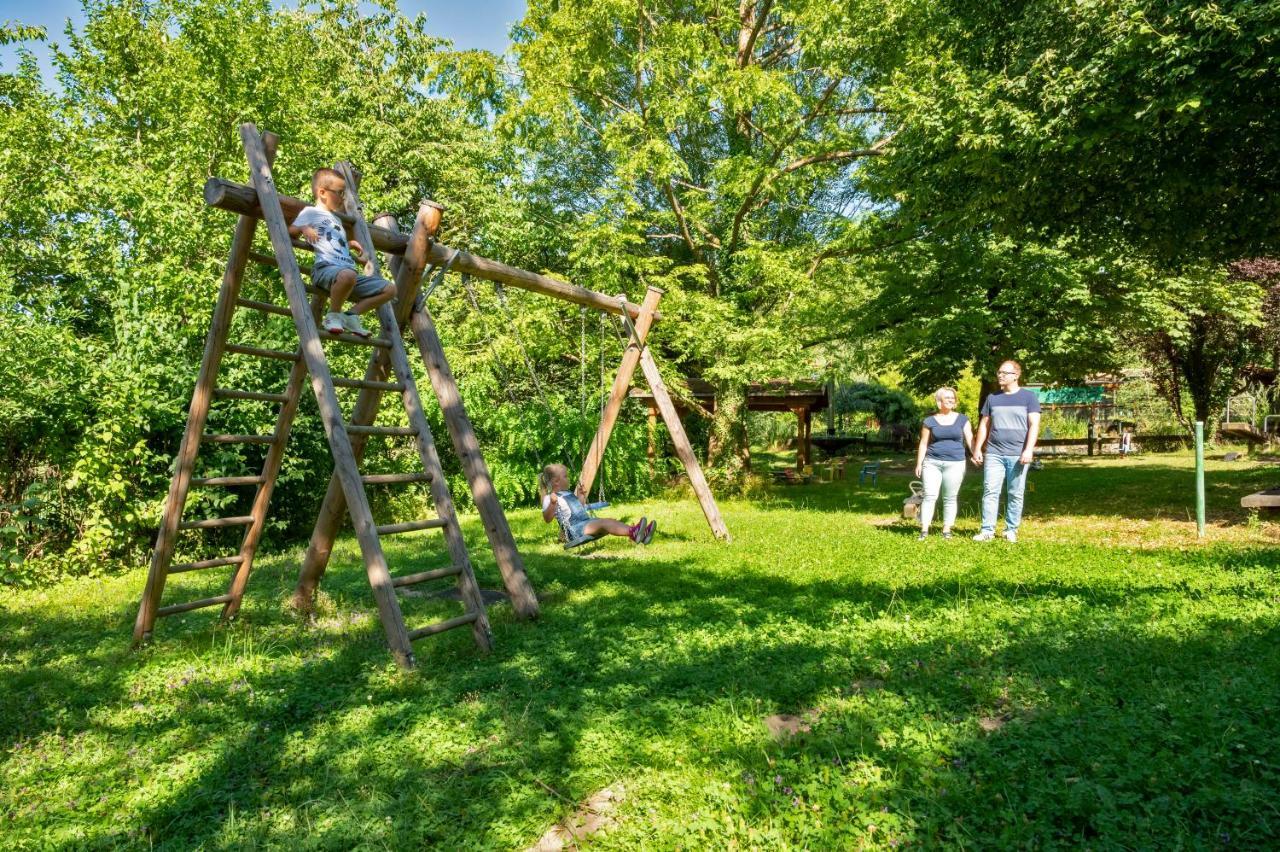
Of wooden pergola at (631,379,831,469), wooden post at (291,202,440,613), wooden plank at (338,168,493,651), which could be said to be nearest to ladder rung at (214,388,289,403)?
wooden post at (291,202,440,613)

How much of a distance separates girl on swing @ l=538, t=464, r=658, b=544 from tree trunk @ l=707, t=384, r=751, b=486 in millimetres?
8064

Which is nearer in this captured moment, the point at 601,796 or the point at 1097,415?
the point at 601,796

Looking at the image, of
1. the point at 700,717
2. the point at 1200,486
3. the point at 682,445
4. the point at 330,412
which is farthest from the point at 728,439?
the point at 700,717

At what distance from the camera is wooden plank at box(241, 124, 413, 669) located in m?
3.77

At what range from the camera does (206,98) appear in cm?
1295

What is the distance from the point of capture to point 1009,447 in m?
7.75

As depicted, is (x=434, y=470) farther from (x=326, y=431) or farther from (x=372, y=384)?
(x=326, y=431)

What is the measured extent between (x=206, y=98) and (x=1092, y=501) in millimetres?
16930

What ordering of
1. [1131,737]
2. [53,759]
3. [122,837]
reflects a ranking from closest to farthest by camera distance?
[122,837]
[1131,737]
[53,759]

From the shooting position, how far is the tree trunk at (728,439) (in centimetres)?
1575

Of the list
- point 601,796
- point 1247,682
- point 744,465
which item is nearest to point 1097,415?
point 744,465

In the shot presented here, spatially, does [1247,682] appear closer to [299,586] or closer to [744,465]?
[299,586]

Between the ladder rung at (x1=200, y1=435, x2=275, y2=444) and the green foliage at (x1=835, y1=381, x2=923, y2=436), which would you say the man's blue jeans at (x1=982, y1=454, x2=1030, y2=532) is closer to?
the ladder rung at (x1=200, y1=435, x2=275, y2=444)

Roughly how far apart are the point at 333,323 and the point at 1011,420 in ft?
22.6
